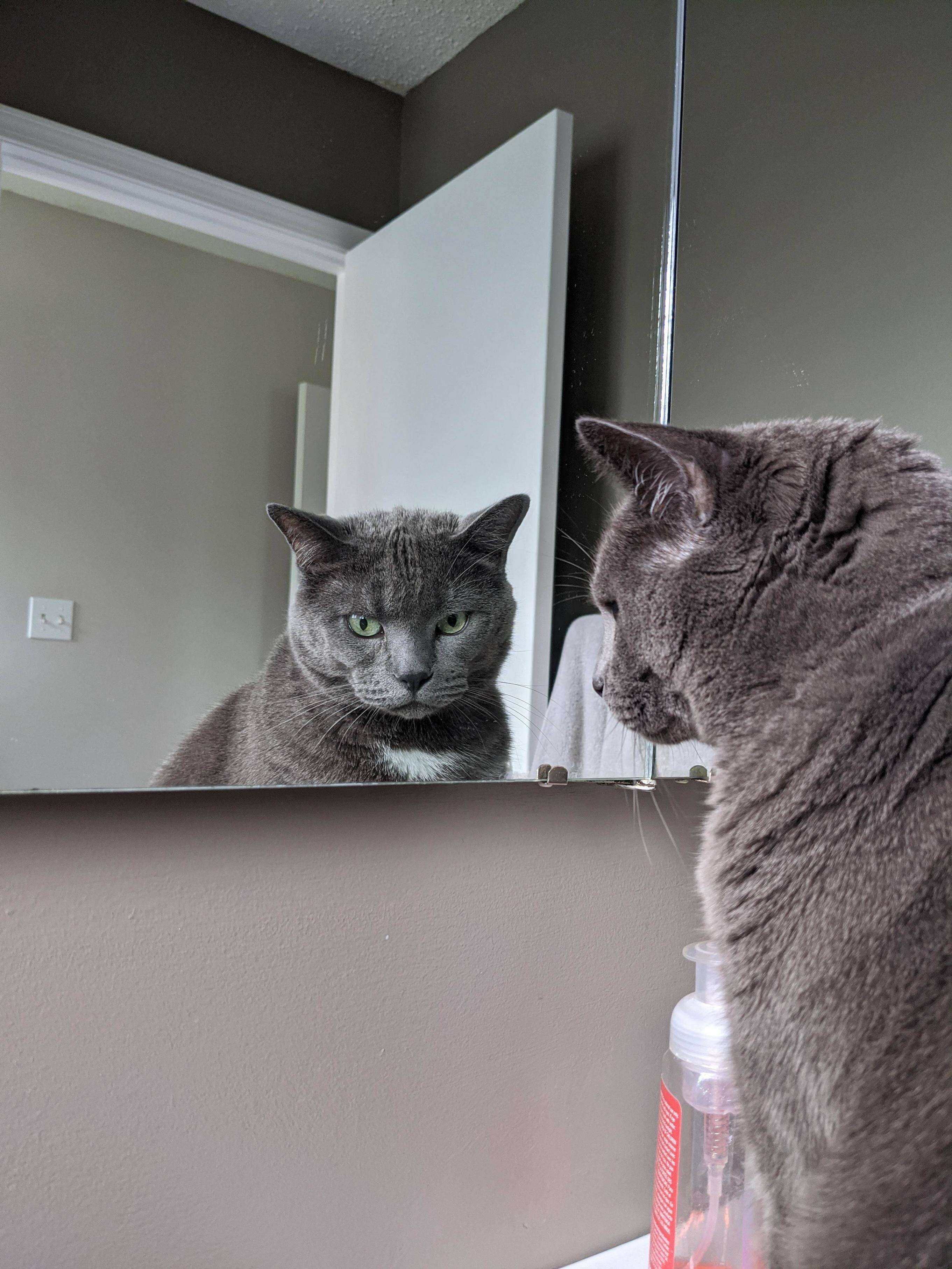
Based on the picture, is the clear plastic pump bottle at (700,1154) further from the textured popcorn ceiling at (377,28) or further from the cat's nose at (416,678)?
the textured popcorn ceiling at (377,28)

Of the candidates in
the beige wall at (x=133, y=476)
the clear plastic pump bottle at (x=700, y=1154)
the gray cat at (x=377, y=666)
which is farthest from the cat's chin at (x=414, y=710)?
the clear plastic pump bottle at (x=700, y=1154)

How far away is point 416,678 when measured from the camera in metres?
0.65

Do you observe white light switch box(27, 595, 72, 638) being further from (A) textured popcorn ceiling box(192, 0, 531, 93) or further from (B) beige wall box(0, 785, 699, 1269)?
(A) textured popcorn ceiling box(192, 0, 531, 93)

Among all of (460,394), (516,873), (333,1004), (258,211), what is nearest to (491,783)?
(516,873)

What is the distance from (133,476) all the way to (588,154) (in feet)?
1.57

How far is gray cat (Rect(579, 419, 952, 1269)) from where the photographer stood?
0.43 meters

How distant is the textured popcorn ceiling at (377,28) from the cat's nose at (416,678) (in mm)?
429

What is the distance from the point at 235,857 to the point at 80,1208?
240mm

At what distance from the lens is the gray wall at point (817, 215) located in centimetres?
86

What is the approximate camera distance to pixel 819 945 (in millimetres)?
488

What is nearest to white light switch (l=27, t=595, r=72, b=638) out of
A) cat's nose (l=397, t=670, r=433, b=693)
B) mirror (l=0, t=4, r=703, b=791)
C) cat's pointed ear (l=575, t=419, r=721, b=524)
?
mirror (l=0, t=4, r=703, b=791)

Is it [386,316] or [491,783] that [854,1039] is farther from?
[386,316]

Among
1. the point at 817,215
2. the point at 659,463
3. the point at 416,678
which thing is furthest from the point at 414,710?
the point at 817,215

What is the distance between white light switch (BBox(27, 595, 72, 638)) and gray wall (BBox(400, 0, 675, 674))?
1.19ft
